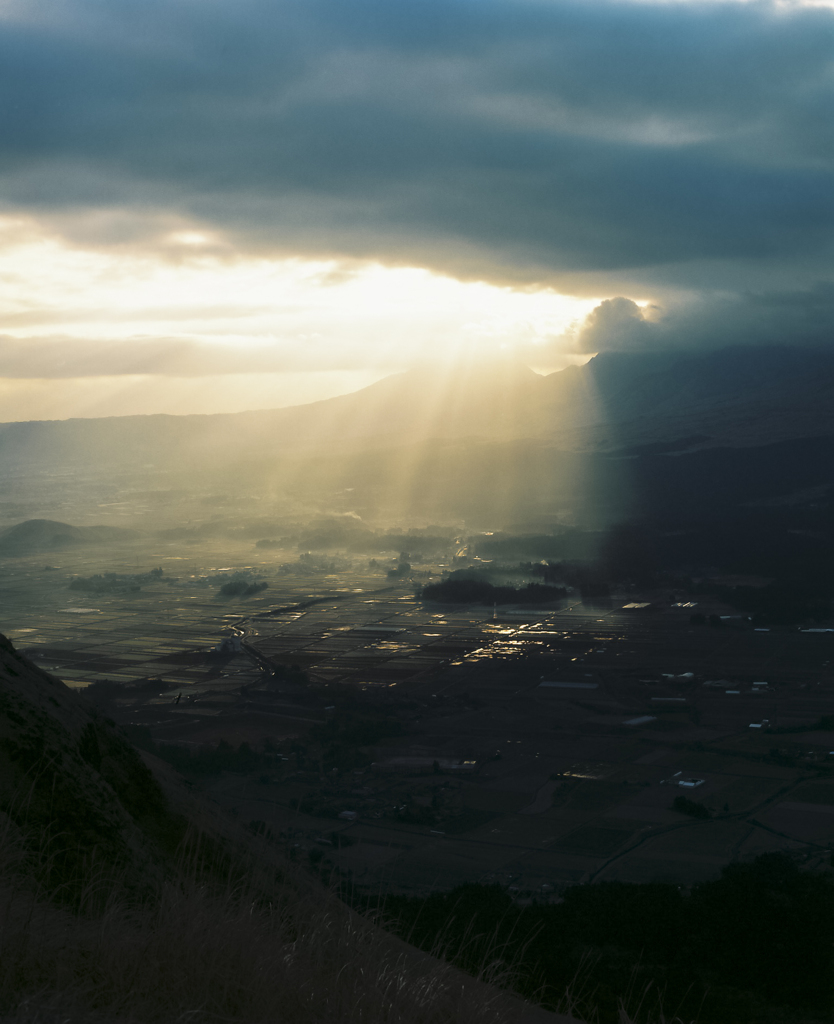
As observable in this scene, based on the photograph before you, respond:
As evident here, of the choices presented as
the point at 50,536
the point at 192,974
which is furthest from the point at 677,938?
the point at 50,536

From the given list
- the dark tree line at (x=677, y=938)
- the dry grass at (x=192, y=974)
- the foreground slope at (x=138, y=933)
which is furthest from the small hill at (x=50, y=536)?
the dry grass at (x=192, y=974)

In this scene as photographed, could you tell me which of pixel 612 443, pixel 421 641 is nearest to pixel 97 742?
pixel 421 641

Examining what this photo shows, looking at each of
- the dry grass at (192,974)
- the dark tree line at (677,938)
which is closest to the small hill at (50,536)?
the dark tree line at (677,938)

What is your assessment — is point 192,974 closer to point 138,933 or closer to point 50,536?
point 138,933

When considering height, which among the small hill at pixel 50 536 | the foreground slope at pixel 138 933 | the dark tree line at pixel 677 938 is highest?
the small hill at pixel 50 536

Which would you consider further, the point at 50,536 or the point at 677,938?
the point at 50,536

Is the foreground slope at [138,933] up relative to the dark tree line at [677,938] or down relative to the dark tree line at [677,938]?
up

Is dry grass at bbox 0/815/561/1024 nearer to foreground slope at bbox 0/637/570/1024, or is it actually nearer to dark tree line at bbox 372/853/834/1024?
foreground slope at bbox 0/637/570/1024

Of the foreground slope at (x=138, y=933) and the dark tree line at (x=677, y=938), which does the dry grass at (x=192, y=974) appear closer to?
the foreground slope at (x=138, y=933)

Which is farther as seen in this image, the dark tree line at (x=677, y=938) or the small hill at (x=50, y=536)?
the small hill at (x=50, y=536)

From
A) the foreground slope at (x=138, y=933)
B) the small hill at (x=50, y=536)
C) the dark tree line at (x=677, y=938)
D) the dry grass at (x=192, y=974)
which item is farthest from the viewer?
the small hill at (x=50, y=536)

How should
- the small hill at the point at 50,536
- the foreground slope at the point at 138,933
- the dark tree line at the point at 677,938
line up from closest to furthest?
the foreground slope at the point at 138,933 → the dark tree line at the point at 677,938 → the small hill at the point at 50,536

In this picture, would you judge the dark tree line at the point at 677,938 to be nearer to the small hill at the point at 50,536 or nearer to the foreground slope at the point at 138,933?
the foreground slope at the point at 138,933

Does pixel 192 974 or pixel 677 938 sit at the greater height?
pixel 192 974
